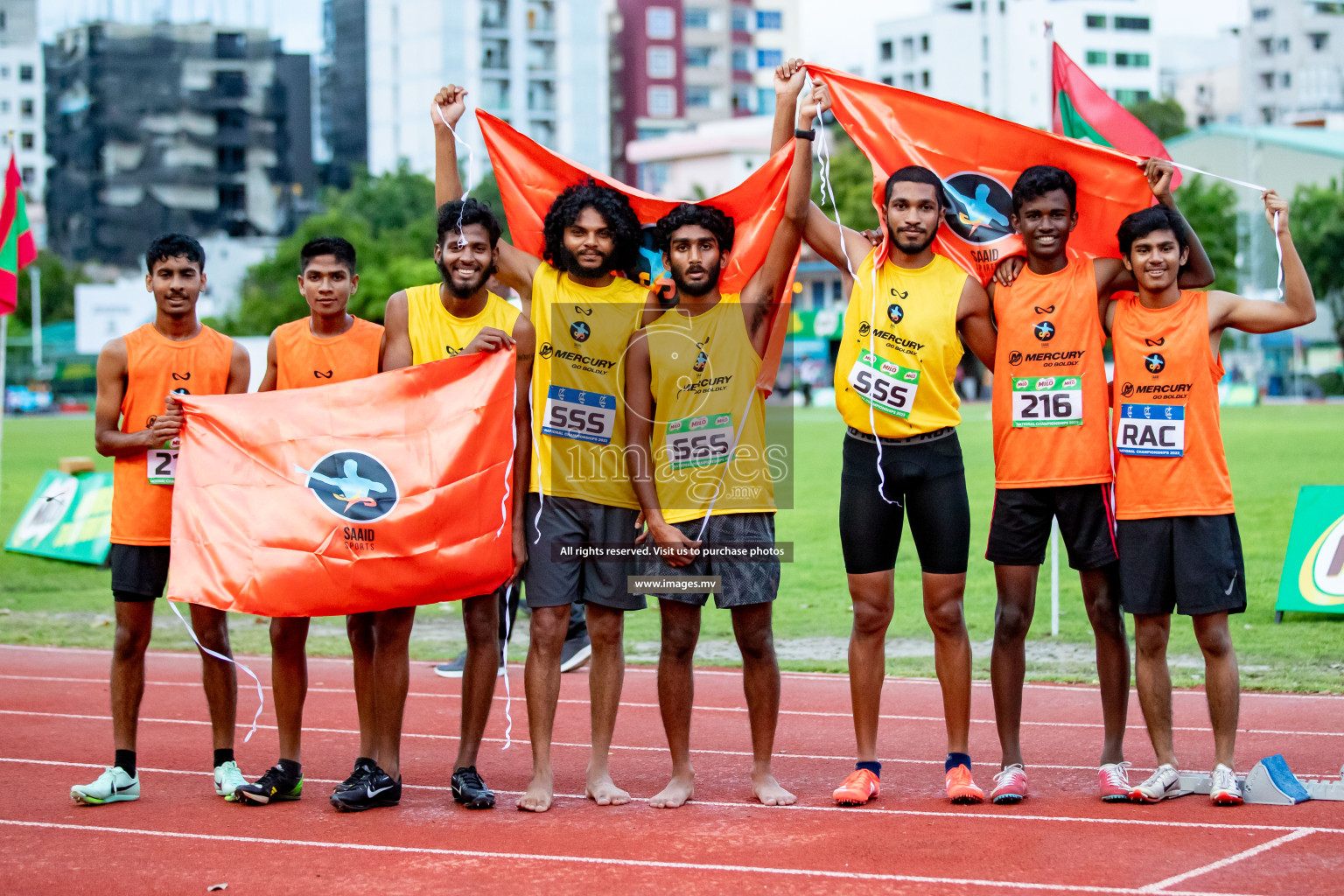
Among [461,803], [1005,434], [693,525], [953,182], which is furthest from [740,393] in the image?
[461,803]

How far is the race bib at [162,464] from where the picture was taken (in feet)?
20.0

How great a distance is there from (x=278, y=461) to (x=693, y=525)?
1.68 m

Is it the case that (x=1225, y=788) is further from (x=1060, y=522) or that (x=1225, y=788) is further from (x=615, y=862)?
(x=615, y=862)

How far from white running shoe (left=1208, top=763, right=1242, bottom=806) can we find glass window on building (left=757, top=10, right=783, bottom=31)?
101 m

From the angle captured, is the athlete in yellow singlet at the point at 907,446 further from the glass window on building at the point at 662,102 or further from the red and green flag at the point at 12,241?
the glass window on building at the point at 662,102

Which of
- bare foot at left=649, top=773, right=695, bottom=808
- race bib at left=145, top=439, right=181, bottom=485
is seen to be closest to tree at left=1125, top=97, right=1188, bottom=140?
bare foot at left=649, top=773, right=695, bottom=808

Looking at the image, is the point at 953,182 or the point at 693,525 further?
the point at 953,182

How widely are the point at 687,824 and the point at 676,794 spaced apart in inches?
13.4

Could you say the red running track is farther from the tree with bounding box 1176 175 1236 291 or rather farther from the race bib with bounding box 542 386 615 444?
the tree with bounding box 1176 175 1236 291

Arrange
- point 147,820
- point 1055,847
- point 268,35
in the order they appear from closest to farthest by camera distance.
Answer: point 1055,847 → point 147,820 → point 268,35

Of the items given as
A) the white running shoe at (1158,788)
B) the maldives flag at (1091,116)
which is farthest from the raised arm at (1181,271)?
the white running shoe at (1158,788)

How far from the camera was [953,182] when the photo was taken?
6.64 meters

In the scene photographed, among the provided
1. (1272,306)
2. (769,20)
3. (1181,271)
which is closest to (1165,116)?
(769,20)

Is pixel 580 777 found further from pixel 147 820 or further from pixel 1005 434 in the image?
pixel 1005 434
